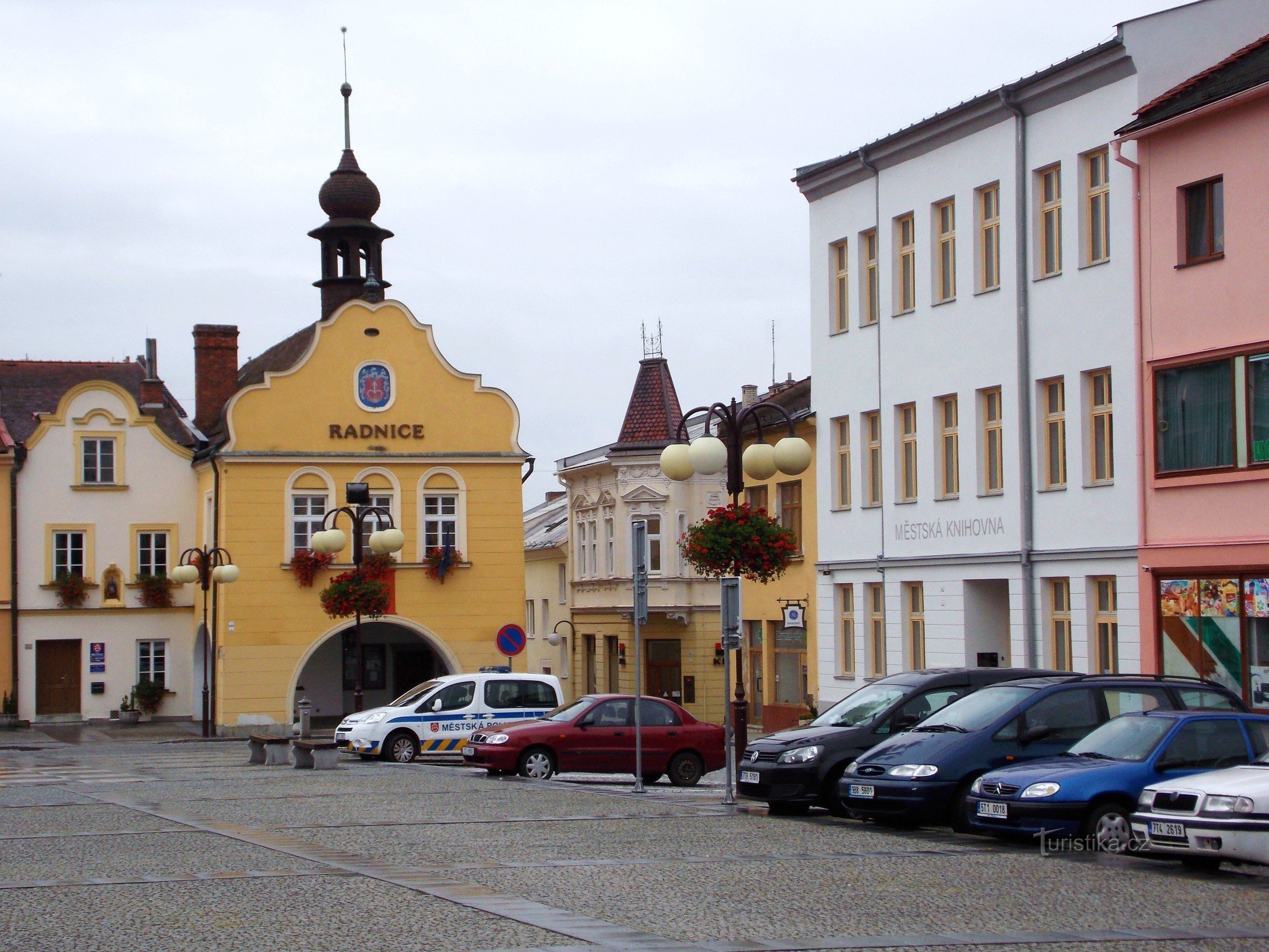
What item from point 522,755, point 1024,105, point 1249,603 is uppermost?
point 1024,105

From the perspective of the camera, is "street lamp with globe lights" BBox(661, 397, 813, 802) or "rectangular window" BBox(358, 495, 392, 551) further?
"rectangular window" BBox(358, 495, 392, 551)

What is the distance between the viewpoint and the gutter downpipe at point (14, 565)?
50.7 metres

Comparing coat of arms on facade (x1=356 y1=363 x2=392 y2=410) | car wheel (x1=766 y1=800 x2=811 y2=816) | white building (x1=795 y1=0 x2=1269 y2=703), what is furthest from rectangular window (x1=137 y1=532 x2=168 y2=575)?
car wheel (x1=766 y1=800 x2=811 y2=816)

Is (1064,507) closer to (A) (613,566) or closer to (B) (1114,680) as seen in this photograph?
(B) (1114,680)

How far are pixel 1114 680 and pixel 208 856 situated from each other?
29.5 ft

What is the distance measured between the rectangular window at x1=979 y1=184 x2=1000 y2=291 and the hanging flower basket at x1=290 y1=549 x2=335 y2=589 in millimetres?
23377

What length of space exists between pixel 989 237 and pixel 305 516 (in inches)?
964

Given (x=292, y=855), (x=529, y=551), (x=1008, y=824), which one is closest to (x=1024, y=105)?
(x=1008, y=824)

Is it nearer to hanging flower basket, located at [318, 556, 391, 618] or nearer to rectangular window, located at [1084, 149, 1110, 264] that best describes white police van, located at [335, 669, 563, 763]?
hanging flower basket, located at [318, 556, 391, 618]

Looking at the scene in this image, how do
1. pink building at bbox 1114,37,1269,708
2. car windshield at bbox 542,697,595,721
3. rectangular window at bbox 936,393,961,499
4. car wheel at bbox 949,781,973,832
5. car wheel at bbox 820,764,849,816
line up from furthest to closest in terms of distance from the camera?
rectangular window at bbox 936,393,961,499, car windshield at bbox 542,697,595,721, pink building at bbox 1114,37,1269,708, car wheel at bbox 820,764,849,816, car wheel at bbox 949,781,973,832

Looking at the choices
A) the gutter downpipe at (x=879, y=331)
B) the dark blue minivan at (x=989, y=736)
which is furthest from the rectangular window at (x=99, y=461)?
the dark blue minivan at (x=989, y=736)

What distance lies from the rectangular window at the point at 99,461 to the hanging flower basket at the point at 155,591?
117 inches

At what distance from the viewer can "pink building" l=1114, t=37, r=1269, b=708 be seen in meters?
25.1

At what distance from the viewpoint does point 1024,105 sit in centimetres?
3061
